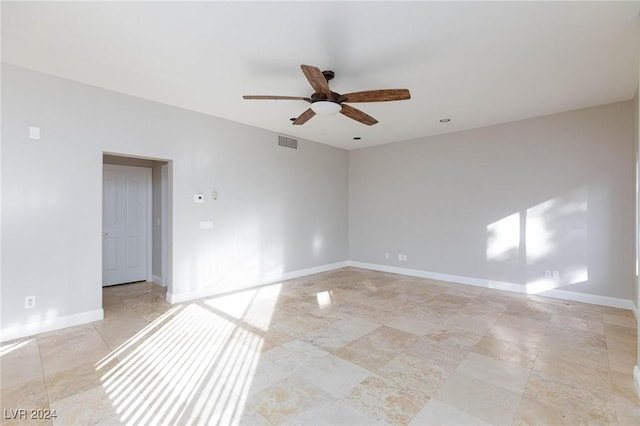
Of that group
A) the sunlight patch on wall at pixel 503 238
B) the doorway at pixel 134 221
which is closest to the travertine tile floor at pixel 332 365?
the sunlight patch on wall at pixel 503 238

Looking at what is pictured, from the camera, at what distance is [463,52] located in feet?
9.23

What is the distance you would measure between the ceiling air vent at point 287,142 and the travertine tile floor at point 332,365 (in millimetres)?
2977

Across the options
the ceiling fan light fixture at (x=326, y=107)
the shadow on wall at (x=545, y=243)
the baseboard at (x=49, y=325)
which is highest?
the ceiling fan light fixture at (x=326, y=107)

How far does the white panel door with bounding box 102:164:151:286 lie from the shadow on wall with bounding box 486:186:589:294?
6268 millimetres

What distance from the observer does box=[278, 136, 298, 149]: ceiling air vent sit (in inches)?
221

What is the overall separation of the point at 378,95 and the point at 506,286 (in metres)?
4.11

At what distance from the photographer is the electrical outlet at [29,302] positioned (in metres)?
3.15

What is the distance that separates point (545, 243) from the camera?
4.66 meters

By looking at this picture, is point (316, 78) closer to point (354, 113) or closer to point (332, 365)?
point (354, 113)

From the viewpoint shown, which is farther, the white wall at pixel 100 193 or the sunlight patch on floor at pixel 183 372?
the white wall at pixel 100 193

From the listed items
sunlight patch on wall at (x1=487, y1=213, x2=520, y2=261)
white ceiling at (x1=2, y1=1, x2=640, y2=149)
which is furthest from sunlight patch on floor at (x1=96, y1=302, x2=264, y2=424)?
sunlight patch on wall at (x1=487, y1=213, x2=520, y2=261)

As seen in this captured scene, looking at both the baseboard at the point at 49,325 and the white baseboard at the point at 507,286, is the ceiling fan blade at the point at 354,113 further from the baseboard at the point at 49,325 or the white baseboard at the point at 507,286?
the baseboard at the point at 49,325

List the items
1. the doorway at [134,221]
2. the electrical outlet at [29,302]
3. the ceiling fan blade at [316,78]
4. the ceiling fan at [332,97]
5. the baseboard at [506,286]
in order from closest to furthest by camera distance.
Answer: the ceiling fan blade at [316,78]
the ceiling fan at [332,97]
the electrical outlet at [29,302]
the baseboard at [506,286]
the doorway at [134,221]

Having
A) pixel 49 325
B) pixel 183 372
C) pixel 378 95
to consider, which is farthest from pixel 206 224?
pixel 378 95
